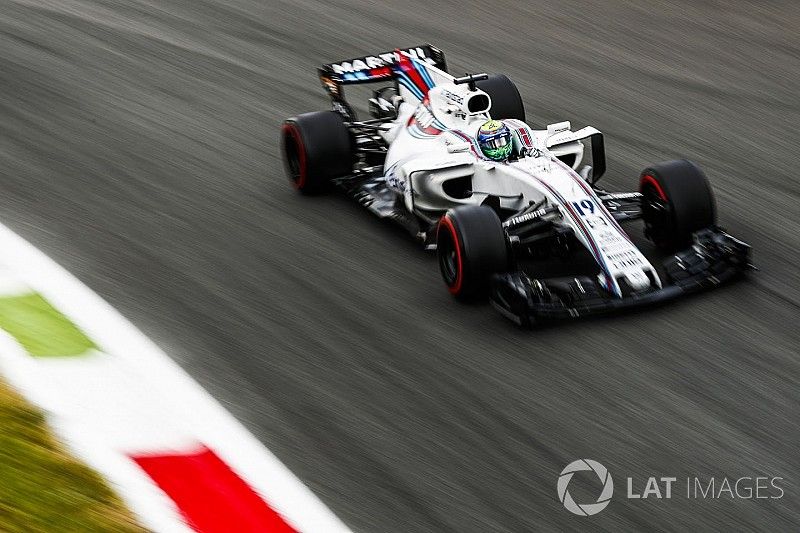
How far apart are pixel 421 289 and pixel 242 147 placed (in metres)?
3.08

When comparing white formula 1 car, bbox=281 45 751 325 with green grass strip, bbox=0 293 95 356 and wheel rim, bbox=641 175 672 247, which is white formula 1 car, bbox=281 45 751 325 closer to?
wheel rim, bbox=641 175 672 247

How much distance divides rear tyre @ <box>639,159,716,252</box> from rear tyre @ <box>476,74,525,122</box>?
1875 mm

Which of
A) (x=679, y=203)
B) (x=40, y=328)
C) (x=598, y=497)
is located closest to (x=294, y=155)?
(x=679, y=203)

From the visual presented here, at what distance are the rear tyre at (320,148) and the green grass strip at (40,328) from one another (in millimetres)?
2591

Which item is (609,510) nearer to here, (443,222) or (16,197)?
(443,222)

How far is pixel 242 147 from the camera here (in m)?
9.65

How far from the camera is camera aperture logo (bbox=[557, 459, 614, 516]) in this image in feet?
16.2

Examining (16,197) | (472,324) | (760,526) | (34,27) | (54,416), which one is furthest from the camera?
(34,27)

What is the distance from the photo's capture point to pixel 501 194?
24.5 feet

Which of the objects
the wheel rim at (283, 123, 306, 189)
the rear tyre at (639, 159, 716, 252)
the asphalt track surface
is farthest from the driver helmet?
the wheel rim at (283, 123, 306, 189)

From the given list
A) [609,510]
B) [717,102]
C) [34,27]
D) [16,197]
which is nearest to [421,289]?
[609,510]

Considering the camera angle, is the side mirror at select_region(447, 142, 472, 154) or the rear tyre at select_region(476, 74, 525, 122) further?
the rear tyre at select_region(476, 74, 525, 122)

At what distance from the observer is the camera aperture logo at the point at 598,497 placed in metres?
4.93

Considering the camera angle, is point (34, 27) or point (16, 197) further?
point (34, 27)
